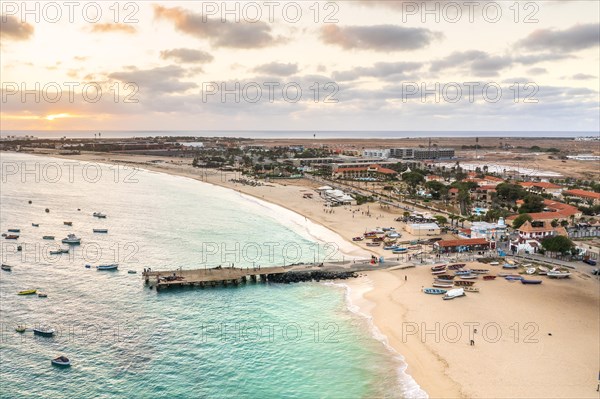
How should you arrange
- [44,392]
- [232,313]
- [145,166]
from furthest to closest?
[145,166] → [232,313] → [44,392]

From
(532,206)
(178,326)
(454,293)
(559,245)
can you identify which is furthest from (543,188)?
(178,326)

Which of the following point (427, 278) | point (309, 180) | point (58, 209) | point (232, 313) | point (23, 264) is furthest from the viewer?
point (309, 180)

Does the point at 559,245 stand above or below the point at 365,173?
below

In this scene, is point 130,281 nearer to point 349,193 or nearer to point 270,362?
point 270,362

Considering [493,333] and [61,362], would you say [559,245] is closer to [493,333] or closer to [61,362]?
[493,333]

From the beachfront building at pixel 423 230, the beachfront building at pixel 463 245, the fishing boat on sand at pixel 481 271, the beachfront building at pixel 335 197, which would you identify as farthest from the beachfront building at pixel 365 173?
the fishing boat on sand at pixel 481 271

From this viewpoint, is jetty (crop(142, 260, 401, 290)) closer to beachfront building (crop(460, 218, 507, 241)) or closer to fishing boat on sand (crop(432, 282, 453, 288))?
fishing boat on sand (crop(432, 282, 453, 288))

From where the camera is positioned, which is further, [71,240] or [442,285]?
[71,240]

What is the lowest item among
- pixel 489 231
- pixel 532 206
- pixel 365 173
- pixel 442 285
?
pixel 442 285

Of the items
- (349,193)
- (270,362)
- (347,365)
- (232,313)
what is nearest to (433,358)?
(347,365)
